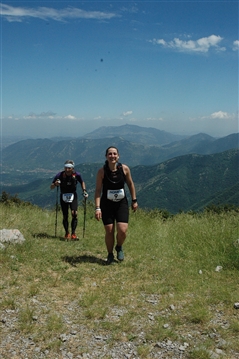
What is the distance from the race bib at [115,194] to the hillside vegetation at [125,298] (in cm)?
136

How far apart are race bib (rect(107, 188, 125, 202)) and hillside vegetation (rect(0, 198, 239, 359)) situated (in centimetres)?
136

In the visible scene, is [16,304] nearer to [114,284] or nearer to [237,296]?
[114,284]

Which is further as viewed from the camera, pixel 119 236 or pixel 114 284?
pixel 119 236

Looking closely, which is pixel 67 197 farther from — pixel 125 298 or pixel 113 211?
pixel 125 298

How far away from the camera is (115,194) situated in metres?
5.94

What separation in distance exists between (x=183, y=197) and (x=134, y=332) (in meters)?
187

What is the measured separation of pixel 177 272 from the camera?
219 inches

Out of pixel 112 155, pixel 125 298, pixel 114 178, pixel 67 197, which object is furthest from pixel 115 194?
pixel 67 197

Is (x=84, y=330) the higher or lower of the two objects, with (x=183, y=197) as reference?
higher

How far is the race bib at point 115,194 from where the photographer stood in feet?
19.4

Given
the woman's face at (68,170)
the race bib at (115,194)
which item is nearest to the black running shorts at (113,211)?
the race bib at (115,194)

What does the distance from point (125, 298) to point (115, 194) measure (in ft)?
6.82

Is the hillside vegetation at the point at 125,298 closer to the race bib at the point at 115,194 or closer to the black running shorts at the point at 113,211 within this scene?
the black running shorts at the point at 113,211

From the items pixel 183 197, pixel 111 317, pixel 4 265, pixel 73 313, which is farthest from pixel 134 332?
pixel 183 197
